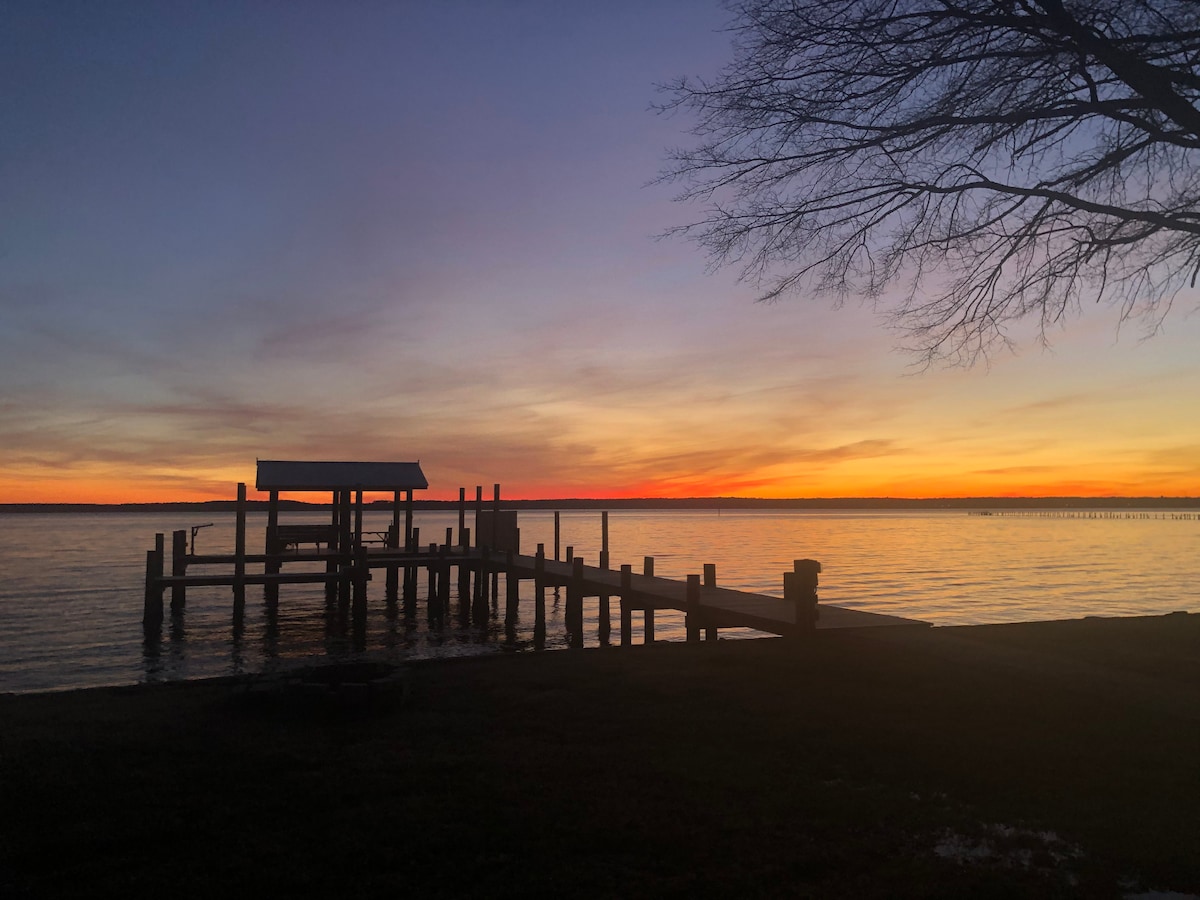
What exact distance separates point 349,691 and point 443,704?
3.45ft

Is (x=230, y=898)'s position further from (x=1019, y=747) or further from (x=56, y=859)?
(x=1019, y=747)

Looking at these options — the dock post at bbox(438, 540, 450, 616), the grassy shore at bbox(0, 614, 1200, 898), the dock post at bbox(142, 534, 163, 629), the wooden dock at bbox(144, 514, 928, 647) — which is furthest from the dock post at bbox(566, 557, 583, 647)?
the grassy shore at bbox(0, 614, 1200, 898)

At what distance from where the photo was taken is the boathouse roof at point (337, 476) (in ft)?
114

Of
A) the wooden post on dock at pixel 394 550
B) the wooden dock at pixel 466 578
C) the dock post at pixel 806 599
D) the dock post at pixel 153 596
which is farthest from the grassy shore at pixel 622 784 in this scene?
the wooden post on dock at pixel 394 550

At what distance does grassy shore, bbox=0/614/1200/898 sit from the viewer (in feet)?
17.2

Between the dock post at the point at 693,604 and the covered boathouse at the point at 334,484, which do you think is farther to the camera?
the covered boathouse at the point at 334,484

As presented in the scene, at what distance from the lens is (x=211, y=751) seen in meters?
7.79

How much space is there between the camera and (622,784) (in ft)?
22.3

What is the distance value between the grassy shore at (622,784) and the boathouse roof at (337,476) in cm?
2512

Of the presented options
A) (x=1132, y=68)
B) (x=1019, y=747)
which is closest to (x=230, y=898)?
(x=1019, y=747)

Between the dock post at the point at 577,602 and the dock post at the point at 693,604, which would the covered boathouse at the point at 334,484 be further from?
the dock post at the point at 693,604

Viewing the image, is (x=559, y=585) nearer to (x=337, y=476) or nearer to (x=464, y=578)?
(x=464, y=578)

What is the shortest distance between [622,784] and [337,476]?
3111 centimetres

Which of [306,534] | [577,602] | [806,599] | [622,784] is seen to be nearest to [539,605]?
[577,602]
